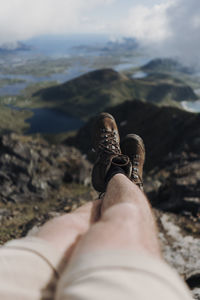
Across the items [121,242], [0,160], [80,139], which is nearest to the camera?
[121,242]

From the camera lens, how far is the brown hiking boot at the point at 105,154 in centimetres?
579

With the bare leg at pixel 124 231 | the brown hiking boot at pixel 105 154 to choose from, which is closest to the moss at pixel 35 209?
the brown hiking boot at pixel 105 154

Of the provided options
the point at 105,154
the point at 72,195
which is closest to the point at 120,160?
the point at 105,154

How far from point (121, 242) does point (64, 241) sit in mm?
782

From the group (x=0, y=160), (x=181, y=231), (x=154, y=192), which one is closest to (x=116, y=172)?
(x=181, y=231)

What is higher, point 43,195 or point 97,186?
point 97,186

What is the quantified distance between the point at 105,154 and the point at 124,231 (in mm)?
4231

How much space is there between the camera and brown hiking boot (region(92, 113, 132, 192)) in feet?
19.0

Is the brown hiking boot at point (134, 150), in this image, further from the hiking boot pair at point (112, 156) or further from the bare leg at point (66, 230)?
the bare leg at point (66, 230)

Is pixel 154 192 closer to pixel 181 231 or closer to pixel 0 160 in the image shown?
pixel 181 231

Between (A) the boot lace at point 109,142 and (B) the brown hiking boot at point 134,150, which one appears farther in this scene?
(B) the brown hiking boot at point 134,150

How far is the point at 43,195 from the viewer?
1759 cm

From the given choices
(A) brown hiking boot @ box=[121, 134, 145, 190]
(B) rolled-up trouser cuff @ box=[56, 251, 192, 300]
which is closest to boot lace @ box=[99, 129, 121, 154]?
(A) brown hiking boot @ box=[121, 134, 145, 190]

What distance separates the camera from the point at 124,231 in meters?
2.42
